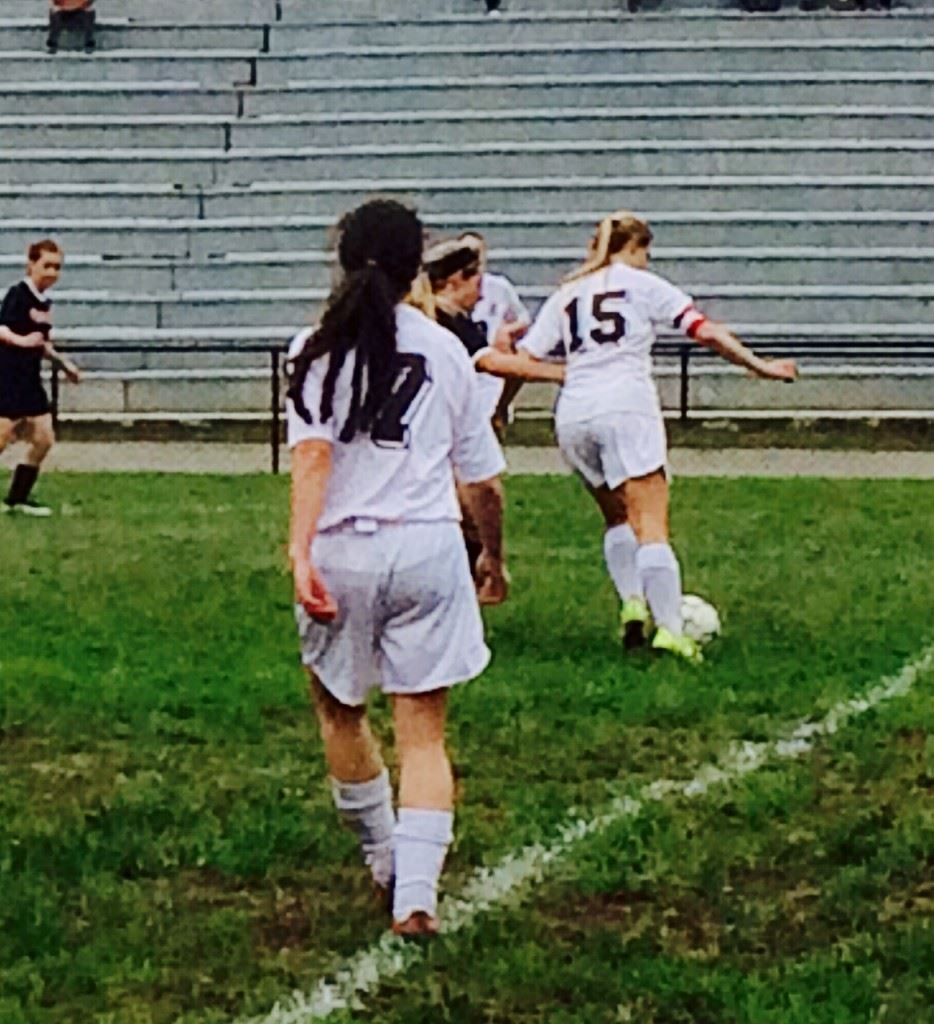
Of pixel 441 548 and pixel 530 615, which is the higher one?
pixel 441 548

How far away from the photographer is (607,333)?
34.0 feet

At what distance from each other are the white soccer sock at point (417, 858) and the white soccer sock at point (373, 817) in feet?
0.90

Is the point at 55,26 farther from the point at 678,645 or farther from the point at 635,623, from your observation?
the point at 678,645

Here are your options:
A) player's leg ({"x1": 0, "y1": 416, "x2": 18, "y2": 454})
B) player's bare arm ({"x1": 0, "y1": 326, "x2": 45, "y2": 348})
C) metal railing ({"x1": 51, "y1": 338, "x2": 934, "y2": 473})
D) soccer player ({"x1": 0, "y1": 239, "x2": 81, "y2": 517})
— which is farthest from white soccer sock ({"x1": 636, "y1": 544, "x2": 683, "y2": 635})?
metal railing ({"x1": 51, "y1": 338, "x2": 934, "y2": 473})

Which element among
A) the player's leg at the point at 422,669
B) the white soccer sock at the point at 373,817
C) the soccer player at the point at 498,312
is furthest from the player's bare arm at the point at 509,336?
the player's leg at the point at 422,669

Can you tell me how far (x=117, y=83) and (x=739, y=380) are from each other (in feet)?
33.4

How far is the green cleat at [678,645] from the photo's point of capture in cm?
1021

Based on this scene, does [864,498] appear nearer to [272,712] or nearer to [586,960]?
[272,712]

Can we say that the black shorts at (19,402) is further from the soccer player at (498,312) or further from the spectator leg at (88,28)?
the spectator leg at (88,28)

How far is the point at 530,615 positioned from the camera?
11828 millimetres

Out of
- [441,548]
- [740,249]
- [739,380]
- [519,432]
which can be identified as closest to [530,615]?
[441,548]

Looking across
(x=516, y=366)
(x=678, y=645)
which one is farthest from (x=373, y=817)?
(x=678, y=645)

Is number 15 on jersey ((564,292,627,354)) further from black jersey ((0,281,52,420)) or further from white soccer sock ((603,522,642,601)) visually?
black jersey ((0,281,52,420))

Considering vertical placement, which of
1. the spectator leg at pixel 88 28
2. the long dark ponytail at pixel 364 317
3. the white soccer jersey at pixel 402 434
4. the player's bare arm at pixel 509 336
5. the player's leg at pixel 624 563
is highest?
the spectator leg at pixel 88 28
